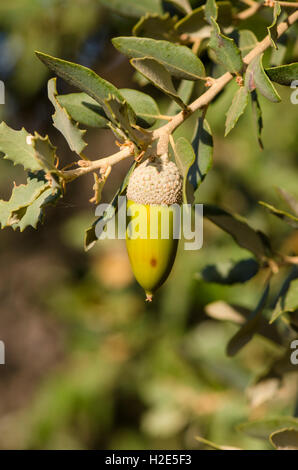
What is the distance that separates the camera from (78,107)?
76 centimetres

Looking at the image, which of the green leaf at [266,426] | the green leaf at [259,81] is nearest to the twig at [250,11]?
the green leaf at [259,81]

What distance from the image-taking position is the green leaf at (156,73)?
65cm

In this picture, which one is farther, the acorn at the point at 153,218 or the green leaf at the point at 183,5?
the green leaf at the point at 183,5

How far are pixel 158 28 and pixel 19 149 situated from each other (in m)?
0.36

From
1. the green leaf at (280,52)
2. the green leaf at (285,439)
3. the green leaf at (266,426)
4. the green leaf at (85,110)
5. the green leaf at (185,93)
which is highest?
the green leaf at (280,52)

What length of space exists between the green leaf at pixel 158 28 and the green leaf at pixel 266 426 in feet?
1.95

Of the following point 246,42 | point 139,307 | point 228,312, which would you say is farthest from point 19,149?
point 139,307

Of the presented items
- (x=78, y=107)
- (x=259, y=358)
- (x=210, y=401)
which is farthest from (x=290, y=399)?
(x=78, y=107)

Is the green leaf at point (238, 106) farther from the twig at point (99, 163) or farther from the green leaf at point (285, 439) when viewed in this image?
the green leaf at point (285, 439)

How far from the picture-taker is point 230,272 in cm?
97

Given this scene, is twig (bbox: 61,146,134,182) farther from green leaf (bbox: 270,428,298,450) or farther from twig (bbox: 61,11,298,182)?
green leaf (bbox: 270,428,298,450)

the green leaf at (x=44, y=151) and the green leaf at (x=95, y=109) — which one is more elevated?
the green leaf at (x=95, y=109)

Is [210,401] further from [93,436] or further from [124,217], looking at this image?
[124,217]

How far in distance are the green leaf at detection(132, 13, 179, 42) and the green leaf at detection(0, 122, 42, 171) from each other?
0.31 m
